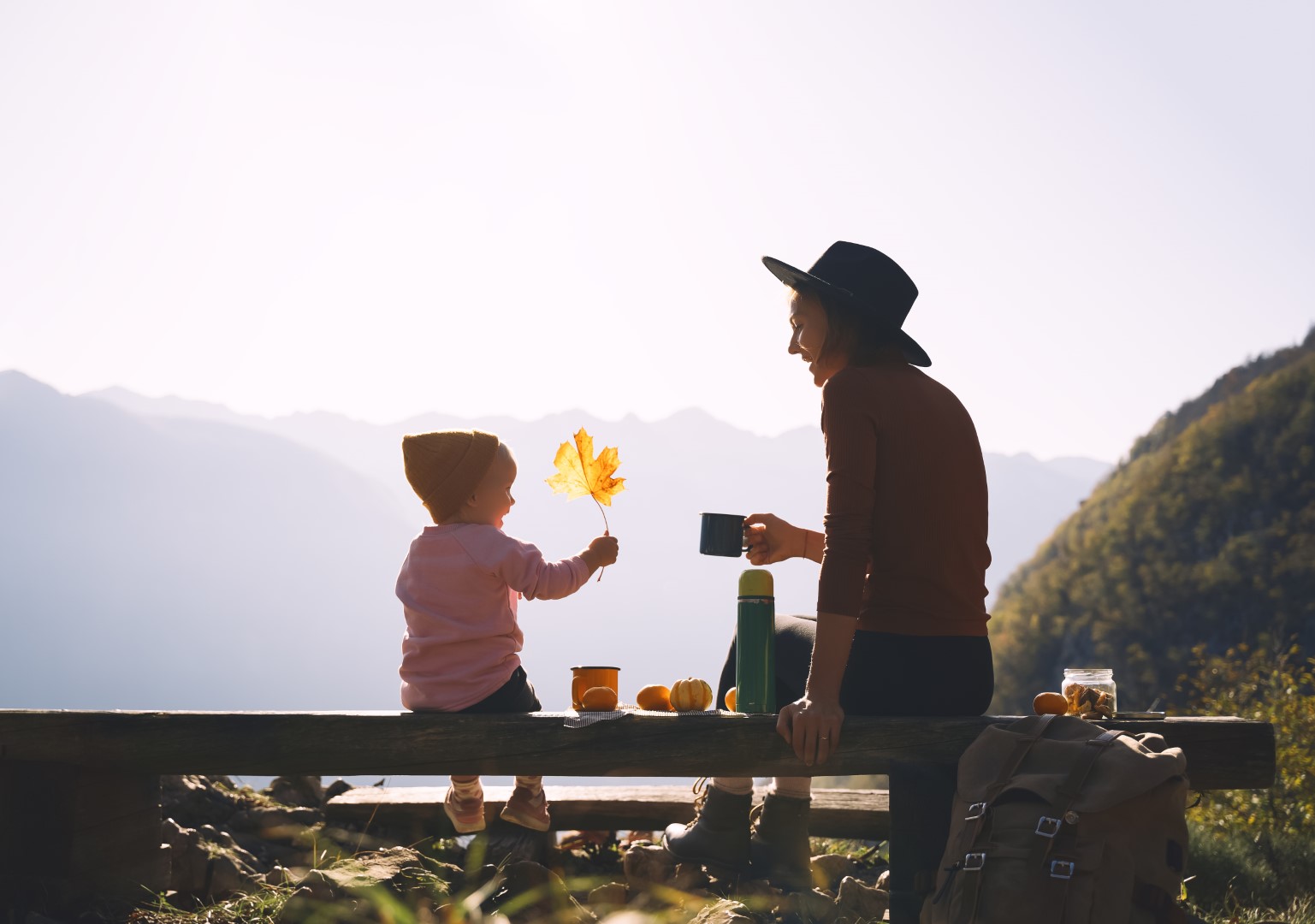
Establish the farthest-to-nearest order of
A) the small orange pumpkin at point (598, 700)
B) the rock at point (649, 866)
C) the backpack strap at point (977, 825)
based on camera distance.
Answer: the rock at point (649, 866)
the small orange pumpkin at point (598, 700)
the backpack strap at point (977, 825)

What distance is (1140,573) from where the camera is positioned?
4266 cm

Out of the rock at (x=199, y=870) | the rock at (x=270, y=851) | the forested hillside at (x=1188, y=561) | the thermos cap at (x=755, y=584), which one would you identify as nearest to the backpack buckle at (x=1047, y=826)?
the thermos cap at (x=755, y=584)

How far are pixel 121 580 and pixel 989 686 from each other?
196182 millimetres

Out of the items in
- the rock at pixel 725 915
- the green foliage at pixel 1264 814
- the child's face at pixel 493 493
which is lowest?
the green foliage at pixel 1264 814

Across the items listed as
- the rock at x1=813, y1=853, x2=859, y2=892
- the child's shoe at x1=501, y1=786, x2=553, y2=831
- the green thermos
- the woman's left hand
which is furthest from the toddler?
the rock at x1=813, y1=853, x2=859, y2=892

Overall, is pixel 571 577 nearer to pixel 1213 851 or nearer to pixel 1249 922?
pixel 1249 922

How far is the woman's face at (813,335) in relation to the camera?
3629 millimetres

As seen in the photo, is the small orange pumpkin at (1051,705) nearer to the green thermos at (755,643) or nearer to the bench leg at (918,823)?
the bench leg at (918,823)

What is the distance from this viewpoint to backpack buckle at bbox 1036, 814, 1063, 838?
2.69m

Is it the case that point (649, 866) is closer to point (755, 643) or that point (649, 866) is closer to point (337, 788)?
point (755, 643)

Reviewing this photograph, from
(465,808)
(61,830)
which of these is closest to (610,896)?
(465,808)

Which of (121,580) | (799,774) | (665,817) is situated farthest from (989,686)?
(121,580)

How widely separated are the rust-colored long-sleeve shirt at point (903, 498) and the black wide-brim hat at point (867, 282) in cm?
27

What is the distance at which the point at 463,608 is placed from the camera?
3859 mm
